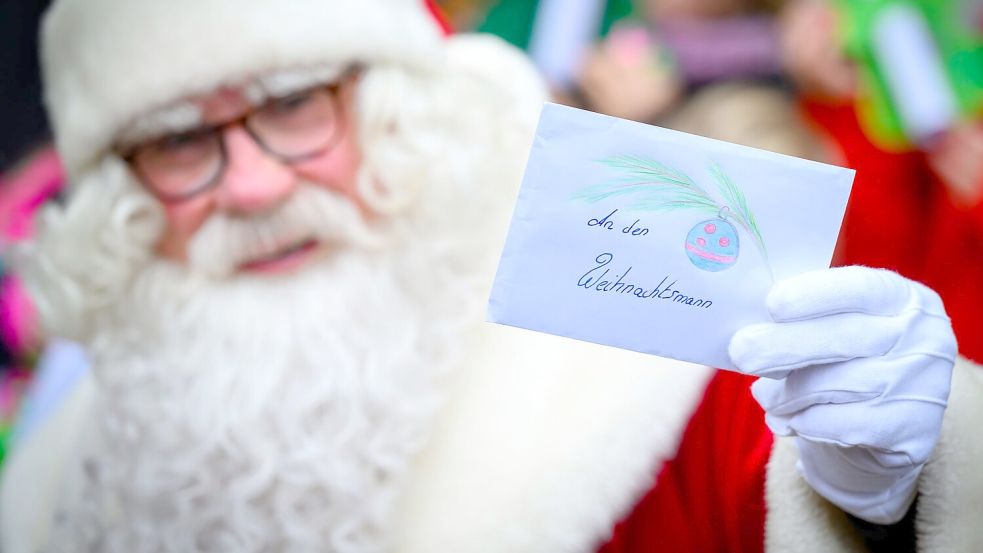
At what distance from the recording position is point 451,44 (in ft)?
3.75

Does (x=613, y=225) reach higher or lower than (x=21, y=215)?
higher

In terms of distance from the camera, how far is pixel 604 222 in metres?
0.60

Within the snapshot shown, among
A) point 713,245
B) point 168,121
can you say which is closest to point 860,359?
point 713,245

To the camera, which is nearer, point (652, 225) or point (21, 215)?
point (652, 225)

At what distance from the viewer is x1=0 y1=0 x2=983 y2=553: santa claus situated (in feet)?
2.76

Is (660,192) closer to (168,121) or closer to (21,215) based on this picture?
(168,121)

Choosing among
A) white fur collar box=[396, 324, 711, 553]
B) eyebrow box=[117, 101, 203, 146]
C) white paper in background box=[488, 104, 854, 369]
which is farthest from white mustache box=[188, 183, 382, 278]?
white paper in background box=[488, 104, 854, 369]

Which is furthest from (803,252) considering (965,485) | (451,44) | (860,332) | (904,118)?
(904,118)

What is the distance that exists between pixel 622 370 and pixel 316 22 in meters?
0.53

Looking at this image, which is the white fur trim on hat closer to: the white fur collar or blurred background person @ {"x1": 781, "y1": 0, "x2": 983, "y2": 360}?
the white fur collar

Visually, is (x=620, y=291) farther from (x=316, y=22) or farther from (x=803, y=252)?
(x=316, y=22)

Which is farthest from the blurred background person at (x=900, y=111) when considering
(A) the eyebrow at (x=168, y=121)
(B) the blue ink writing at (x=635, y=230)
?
(A) the eyebrow at (x=168, y=121)

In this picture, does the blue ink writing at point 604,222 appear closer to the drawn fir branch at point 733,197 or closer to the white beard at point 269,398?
the drawn fir branch at point 733,197

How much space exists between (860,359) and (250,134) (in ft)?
2.21
